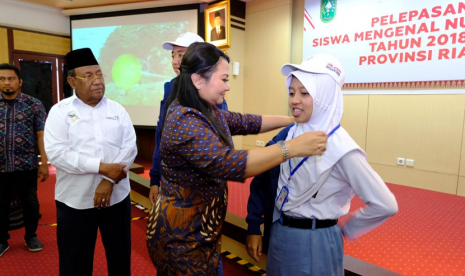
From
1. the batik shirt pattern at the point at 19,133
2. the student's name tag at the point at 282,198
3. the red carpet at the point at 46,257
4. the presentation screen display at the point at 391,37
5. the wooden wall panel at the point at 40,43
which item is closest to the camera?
the student's name tag at the point at 282,198

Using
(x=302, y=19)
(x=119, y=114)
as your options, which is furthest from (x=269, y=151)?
(x=302, y=19)

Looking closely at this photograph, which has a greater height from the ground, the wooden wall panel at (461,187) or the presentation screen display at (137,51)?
the presentation screen display at (137,51)

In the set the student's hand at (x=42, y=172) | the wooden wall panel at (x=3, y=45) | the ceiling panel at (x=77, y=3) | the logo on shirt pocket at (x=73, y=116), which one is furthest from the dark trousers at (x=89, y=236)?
the wooden wall panel at (x=3, y=45)

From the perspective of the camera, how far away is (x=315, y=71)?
1.11 m

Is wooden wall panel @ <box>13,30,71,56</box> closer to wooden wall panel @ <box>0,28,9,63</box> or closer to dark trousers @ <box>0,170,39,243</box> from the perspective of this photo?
wooden wall panel @ <box>0,28,9,63</box>

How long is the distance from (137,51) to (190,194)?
571 centimetres

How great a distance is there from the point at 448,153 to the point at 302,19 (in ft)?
10.2

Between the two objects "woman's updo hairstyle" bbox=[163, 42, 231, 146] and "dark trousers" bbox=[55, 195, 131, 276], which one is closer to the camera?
"woman's updo hairstyle" bbox=[163, 42, 231, 146]

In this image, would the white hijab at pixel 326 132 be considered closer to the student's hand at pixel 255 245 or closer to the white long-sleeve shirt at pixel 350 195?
the white long-sleeve shirt at pixel 350 195

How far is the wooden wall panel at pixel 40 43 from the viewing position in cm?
620

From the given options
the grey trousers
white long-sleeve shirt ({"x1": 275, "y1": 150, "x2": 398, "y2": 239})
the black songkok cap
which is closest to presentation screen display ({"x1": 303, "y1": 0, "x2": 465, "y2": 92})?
white long-sleeve shirt ({"x1": 275, "y1": 150, "x2": 398, "y2": 239})

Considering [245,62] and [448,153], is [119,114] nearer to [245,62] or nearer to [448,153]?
[448,153]

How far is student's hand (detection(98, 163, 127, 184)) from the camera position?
1655mm

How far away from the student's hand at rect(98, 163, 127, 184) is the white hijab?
0.98 meters
